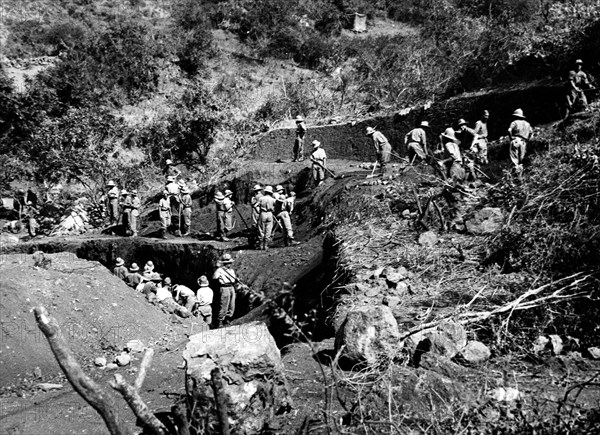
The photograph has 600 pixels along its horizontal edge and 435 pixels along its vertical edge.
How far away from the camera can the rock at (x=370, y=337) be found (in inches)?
247

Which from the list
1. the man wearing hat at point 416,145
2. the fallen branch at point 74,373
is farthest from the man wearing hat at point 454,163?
the fallen branch at point 74,373

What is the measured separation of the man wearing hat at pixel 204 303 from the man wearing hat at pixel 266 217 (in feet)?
6.45

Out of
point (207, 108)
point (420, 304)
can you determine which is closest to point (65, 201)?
point (207, 108)

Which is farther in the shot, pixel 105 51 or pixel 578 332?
pixel 105 51

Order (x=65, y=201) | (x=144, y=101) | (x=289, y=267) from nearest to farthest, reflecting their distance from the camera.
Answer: (x=289, y=267) < (x=65, y=201) < (x=144, y=101)

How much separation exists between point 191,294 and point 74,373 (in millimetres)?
9280

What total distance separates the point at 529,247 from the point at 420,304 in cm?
179

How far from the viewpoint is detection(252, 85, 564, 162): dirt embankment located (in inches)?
637

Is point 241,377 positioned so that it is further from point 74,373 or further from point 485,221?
point 485,221

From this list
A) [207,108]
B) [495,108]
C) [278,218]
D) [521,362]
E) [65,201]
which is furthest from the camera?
[207,108]

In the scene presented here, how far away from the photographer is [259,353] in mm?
5512

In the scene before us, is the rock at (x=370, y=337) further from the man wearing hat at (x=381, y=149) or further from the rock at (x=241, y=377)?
the man wearing hat at (x=381, y=149)

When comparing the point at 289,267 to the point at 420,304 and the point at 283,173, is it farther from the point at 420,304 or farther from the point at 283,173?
the point at 283,173

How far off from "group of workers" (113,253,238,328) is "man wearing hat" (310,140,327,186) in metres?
4.62
